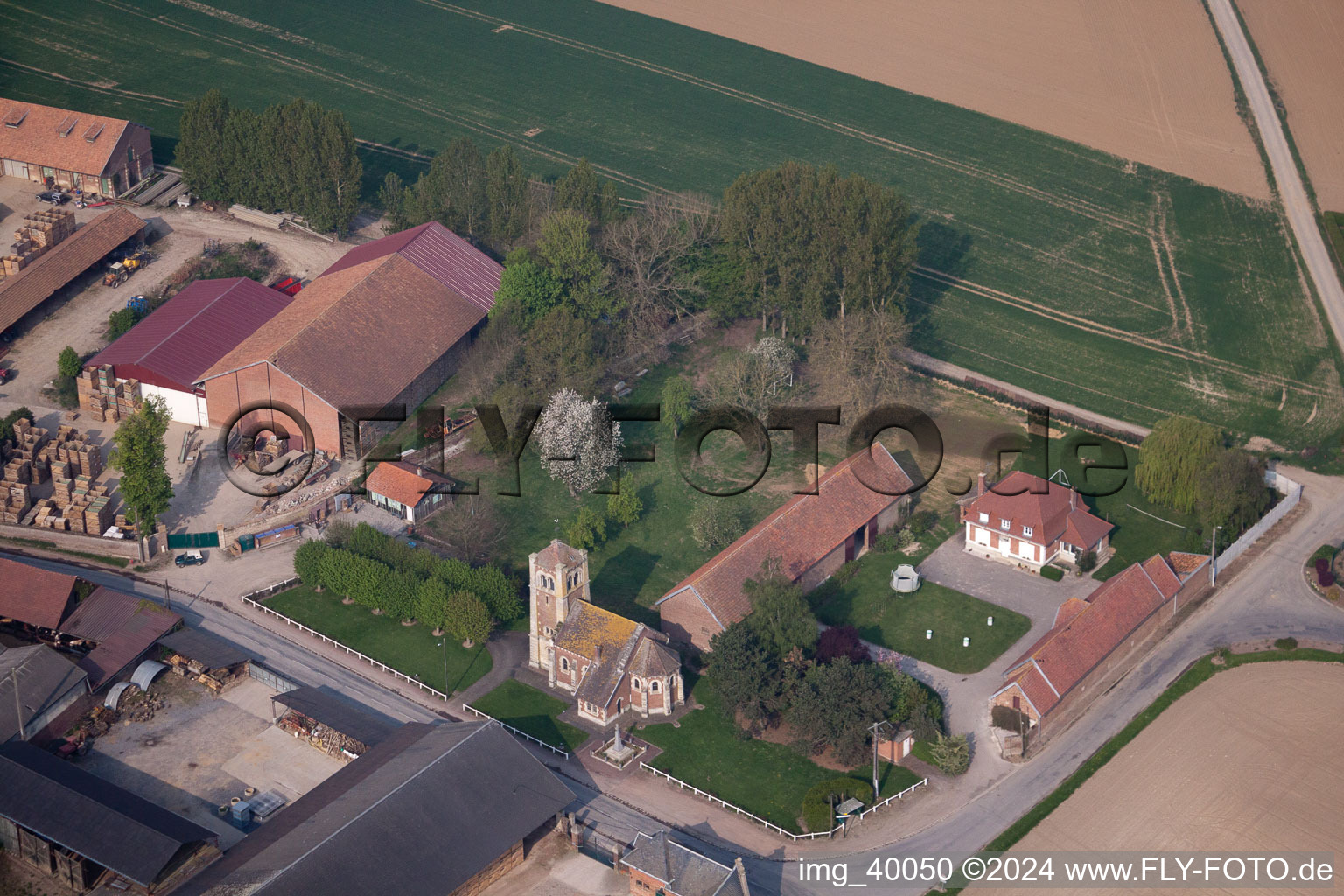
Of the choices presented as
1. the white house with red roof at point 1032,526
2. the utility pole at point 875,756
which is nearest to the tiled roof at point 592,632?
the utility pole at point 875,756

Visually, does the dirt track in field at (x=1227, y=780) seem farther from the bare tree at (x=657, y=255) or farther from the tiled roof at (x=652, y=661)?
the bare tree at (x=657, y=255)

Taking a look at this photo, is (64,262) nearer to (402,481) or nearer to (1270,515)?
(402,481)

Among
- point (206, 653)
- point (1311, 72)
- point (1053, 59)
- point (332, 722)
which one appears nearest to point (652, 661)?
point (332, 722)

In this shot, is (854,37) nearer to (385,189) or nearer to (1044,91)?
(1044,91)

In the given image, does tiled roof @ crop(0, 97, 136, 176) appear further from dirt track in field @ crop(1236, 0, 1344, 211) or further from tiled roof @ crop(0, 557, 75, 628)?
dirt track in field @ crop(1236, 0, 1344, 211)

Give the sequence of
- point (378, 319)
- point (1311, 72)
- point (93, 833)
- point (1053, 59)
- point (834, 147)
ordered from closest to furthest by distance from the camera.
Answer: point (93, 833), point (378, 319), point (834, 147), point (1311, 72), point (1053, 59)
